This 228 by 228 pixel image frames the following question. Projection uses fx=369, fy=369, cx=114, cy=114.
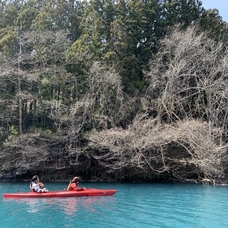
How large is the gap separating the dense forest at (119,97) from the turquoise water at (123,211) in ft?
19.2

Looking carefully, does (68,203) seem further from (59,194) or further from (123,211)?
A: (123,211)

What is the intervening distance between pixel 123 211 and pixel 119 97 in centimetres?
1312

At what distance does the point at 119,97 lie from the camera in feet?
87.9

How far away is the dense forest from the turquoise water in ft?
19.2

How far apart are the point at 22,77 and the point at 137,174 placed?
38.5 feet

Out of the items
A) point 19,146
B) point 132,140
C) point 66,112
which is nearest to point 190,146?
point 132,140

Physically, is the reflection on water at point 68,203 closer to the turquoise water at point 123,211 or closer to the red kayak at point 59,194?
the turquoise water at point 123,211

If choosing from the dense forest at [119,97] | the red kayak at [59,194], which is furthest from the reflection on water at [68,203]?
the dense forest at [119,97]

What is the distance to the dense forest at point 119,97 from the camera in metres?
25.4

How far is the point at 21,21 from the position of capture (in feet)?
110

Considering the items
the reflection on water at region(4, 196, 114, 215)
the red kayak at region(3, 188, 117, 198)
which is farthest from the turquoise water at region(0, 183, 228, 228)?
the red kayak at region(3, 188, 117, 198)

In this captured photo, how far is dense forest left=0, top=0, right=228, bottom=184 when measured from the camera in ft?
83.4

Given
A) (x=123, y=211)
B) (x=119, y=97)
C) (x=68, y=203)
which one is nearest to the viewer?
(x=123, y=211)

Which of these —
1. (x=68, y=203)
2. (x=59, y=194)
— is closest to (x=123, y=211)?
(x=68, y=203)
